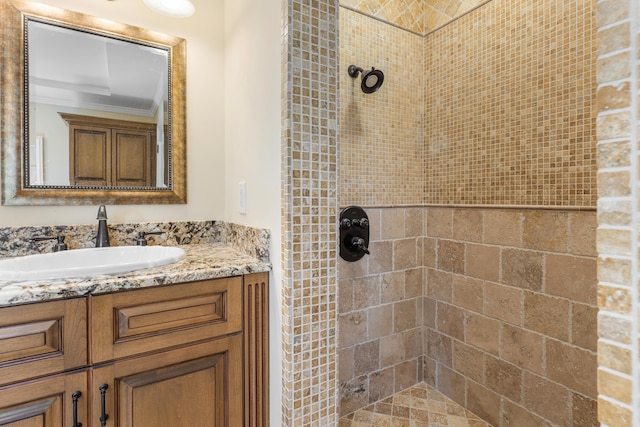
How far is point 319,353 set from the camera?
110 cm

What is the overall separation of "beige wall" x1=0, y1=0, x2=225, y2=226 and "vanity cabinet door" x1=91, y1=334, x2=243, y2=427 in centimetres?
75

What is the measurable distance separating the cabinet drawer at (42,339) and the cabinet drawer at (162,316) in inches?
1.3

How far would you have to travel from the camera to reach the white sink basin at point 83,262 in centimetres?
91

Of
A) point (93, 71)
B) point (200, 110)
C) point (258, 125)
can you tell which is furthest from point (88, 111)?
point (258, 125)

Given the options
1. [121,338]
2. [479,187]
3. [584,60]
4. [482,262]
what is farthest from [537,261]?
[121,338]

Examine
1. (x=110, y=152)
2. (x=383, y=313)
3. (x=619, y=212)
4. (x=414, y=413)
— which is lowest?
(x=414, y=413)

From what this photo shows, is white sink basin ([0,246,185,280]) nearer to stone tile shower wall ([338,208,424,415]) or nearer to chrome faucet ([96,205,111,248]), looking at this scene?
chrome faucet ([96,205,111,248])

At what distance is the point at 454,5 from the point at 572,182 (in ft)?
3.79

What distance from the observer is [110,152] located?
1.43m

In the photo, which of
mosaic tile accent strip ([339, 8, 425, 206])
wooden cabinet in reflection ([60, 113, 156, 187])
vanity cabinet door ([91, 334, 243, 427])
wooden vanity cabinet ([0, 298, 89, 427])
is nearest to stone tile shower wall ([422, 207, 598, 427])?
mosaic tile accent strip ([339, 8, 425, 206])

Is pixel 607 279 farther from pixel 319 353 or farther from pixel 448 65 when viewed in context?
pixel 448 65

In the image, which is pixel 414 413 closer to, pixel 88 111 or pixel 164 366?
pixel 164 366

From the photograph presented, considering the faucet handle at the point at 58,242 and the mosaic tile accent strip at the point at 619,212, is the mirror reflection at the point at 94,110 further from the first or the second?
the mosaic tile accent strip at the point at 619,212

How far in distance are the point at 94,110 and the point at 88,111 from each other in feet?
0.07
